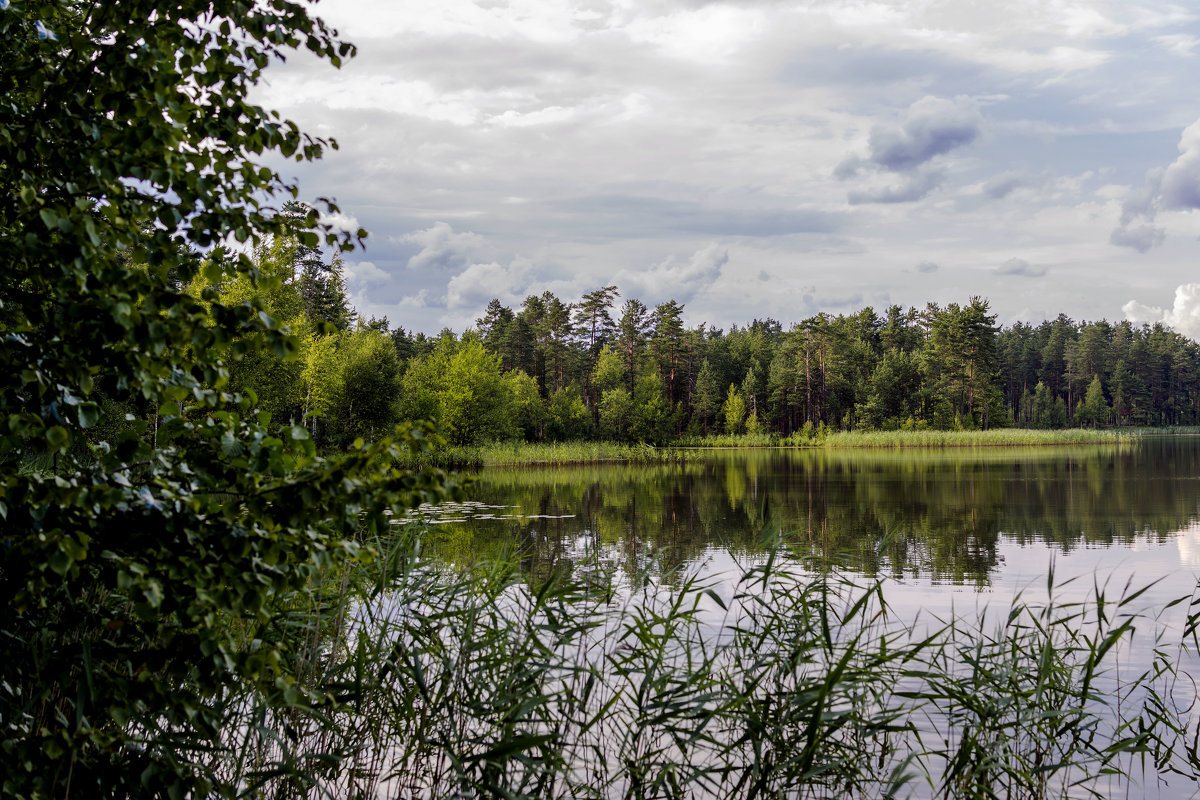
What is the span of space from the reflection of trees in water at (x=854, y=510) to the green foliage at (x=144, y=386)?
3.83 m

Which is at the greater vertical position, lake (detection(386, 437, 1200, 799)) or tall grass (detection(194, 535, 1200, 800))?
tall grass (detection(194, 535, 1200, 800))

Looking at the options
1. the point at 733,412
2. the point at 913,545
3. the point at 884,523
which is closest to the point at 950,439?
the point at 733,412

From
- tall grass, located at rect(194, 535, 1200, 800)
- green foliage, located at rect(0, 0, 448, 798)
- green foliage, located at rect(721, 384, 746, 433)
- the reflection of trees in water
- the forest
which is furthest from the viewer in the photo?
green foliage, located at rect(721, 384, 746, 433)

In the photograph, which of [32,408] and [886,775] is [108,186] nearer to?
[32,408]

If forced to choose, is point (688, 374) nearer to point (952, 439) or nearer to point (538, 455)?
point (952, 439)

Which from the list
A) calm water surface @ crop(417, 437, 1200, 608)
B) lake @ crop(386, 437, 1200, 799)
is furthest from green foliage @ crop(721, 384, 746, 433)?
lake @ crop(386, 437, 1200, 799)

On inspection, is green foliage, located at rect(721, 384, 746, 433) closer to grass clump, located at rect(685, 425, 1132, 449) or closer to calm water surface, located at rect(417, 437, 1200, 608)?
grass clump, located at rect(685, 425, 1132, 449)

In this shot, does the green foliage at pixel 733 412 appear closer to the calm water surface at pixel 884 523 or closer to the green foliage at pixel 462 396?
the green foliage at pixel 462 396

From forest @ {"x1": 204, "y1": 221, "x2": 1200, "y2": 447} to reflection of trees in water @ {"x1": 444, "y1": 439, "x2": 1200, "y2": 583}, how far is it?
31.4 ft

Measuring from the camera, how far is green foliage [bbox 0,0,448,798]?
2.51 m

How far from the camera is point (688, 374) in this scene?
7962cm

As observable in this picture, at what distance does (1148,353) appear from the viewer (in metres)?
105

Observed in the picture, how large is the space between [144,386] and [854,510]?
2112cm

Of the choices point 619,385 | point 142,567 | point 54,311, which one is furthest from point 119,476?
point 619,385
